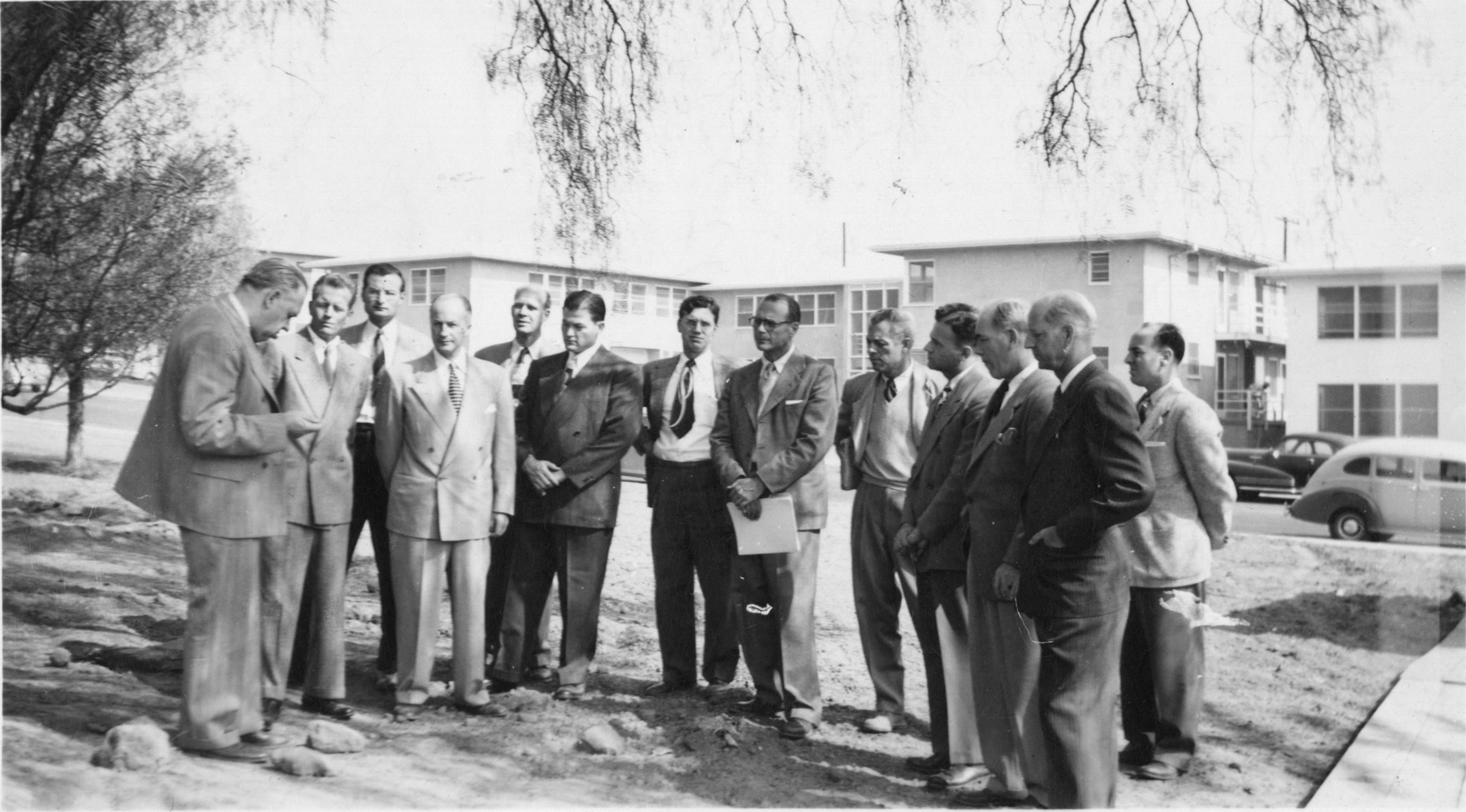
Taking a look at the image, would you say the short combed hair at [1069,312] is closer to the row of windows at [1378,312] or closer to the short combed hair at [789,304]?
the short combed hair at [789,304]

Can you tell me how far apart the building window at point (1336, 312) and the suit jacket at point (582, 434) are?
3.05 metres

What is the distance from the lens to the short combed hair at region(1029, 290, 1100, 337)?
3613 mm

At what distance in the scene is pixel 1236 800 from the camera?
172 inches

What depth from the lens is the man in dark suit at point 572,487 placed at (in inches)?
208

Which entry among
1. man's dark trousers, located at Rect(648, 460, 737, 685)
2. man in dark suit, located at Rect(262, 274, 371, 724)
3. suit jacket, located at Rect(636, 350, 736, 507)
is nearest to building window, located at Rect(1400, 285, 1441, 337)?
suit jacket, located at Rect(636, 350, 736, 507)

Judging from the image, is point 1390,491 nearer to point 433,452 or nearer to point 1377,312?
point 1377,312

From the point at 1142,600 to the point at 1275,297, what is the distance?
1.64 metres

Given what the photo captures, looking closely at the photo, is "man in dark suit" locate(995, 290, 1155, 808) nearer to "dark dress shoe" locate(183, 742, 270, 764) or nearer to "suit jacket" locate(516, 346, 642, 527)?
"suit jacket" locate(516, 346, 642, 527)

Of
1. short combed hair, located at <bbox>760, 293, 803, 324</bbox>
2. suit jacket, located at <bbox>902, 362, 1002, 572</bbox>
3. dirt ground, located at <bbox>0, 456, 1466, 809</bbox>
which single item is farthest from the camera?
short combed hair, located at <bbox>760, 293, 803, 324</bbox>

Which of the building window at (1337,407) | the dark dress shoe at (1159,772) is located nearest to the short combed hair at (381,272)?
the dark dress shoe at (1159,772)

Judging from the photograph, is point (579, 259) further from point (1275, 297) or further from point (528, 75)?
point (1275, 297)

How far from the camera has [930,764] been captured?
173 inches

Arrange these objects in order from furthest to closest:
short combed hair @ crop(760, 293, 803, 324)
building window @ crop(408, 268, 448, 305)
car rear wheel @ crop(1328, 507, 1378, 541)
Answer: car rear wheel @ crop(1328, 507, 1378, 541) → building window @ crop(408, 268, 448, 305) → short combed hair @ crop(760, 293, 803, 324)

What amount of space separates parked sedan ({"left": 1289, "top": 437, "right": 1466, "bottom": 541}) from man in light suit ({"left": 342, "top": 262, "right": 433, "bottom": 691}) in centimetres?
462
